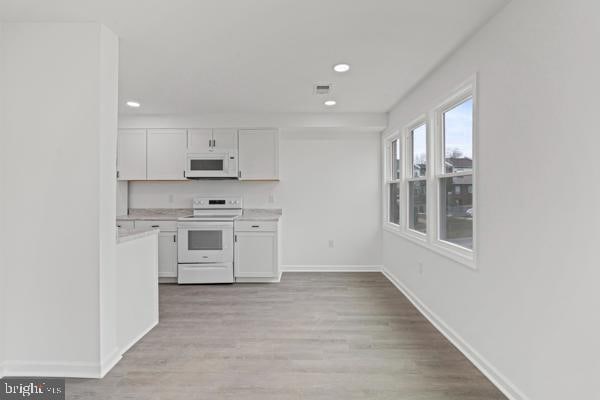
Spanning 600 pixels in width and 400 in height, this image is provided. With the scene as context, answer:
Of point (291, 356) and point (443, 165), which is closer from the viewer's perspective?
point (291, 356)

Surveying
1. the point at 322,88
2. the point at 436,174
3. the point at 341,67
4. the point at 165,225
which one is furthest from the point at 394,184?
the point at 165,225

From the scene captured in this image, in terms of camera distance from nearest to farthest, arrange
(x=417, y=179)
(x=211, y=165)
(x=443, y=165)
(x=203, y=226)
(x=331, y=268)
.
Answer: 1. (x=443, y=165)
2. (x=417, y=179)
3. (x=203, y=226)
4. (x=211, y=165)
5. (x=331, y=268)

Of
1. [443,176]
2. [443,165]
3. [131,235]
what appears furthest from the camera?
[443,165]

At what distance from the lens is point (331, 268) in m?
5.11

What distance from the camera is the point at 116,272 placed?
2.39 metres

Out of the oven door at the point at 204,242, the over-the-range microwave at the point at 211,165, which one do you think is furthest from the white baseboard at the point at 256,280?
the over-the-range microwave at the point at 211,165

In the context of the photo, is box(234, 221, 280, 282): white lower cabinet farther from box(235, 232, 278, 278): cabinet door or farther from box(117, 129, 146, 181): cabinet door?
box(117, 129, 146, 181): cabinet door

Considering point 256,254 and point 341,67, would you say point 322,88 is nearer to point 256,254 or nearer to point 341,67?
point 341,67

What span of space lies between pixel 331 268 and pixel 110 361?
337cm

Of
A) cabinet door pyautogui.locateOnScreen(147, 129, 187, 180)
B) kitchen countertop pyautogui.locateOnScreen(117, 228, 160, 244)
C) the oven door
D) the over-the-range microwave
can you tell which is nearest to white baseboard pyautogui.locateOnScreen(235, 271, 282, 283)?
the oven door

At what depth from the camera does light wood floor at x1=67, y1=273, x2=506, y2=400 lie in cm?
200

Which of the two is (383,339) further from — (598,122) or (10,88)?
(10,88)

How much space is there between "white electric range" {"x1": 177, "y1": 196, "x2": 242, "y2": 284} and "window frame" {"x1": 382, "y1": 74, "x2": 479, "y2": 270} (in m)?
2.27

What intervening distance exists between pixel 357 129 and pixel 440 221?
2166mm
